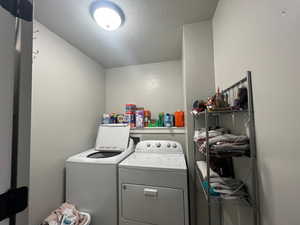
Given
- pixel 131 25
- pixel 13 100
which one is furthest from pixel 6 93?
pixel 131 25

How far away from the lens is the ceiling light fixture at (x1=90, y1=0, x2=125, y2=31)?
1.14 metres

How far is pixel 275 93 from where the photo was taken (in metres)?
0.55

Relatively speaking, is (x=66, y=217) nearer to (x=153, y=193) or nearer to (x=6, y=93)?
(x=153, y=193)

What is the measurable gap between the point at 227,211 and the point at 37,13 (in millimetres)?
2542

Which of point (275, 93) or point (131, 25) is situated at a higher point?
point (131, 25)

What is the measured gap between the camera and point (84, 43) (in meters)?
1.76

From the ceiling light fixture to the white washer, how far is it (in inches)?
57.7

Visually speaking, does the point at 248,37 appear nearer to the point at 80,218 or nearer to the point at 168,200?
the point at 168,200

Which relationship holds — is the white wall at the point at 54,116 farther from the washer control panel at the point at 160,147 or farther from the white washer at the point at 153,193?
the washer control panel at the point at 160,147

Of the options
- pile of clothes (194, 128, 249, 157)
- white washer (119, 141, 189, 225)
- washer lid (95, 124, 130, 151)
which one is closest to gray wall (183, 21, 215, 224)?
white washer (119, 141, 189, 225)

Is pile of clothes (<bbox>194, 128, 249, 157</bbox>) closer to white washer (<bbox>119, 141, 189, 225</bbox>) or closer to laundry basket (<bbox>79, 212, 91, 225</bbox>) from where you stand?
white washer (<bbox>119, 141, 189, 225</bbox>)

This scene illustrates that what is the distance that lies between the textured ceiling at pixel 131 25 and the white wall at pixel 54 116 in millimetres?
204

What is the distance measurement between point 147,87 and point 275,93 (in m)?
1.98

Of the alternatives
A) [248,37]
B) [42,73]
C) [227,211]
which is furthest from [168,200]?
[42,73]
